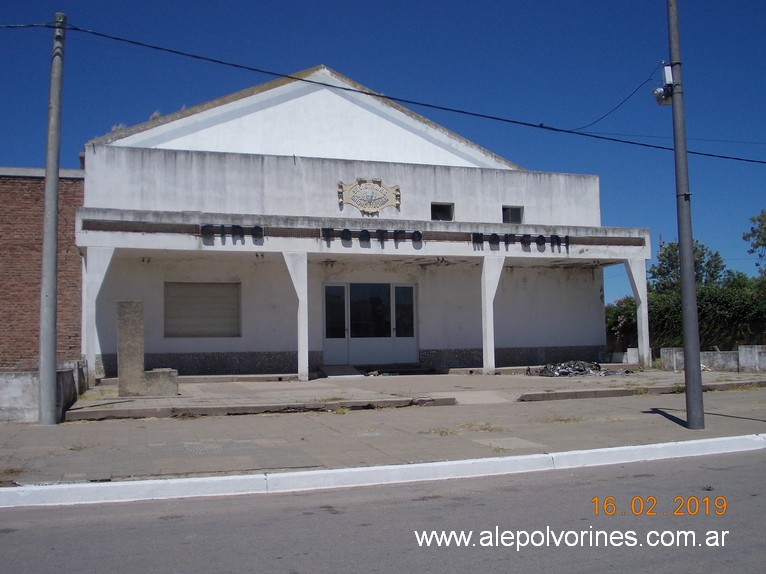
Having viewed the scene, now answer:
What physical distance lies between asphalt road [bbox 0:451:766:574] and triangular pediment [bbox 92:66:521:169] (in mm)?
18089

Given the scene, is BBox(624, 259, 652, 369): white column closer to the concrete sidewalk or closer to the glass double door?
the concrete sidewalk

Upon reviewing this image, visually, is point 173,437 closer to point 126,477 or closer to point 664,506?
point 126,477


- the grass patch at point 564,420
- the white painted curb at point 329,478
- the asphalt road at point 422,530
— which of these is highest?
the grass patch at point 564,420

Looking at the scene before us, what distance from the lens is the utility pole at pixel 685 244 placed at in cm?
1125

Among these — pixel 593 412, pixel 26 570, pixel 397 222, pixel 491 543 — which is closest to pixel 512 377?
pixel 397 222

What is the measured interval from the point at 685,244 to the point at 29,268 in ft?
57.1

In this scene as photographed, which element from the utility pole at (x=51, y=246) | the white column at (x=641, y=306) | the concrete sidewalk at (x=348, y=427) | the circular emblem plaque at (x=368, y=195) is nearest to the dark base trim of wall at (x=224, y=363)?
the concrete sidewalk at (x=348, y=427)

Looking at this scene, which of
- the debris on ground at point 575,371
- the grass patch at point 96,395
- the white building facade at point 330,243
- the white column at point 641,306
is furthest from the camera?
the white column at point 641,306

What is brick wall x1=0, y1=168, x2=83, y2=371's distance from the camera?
20547 millimetres

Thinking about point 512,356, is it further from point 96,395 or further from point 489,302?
point 96,395

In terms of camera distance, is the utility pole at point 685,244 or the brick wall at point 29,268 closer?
the utility pole at point 685,244

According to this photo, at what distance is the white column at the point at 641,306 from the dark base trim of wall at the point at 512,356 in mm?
2692

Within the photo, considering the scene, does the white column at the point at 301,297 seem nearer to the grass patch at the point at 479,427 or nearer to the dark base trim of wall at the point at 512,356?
the dark base trim of wall at the point at 512,356

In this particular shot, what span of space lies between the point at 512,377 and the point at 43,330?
13205 mm
